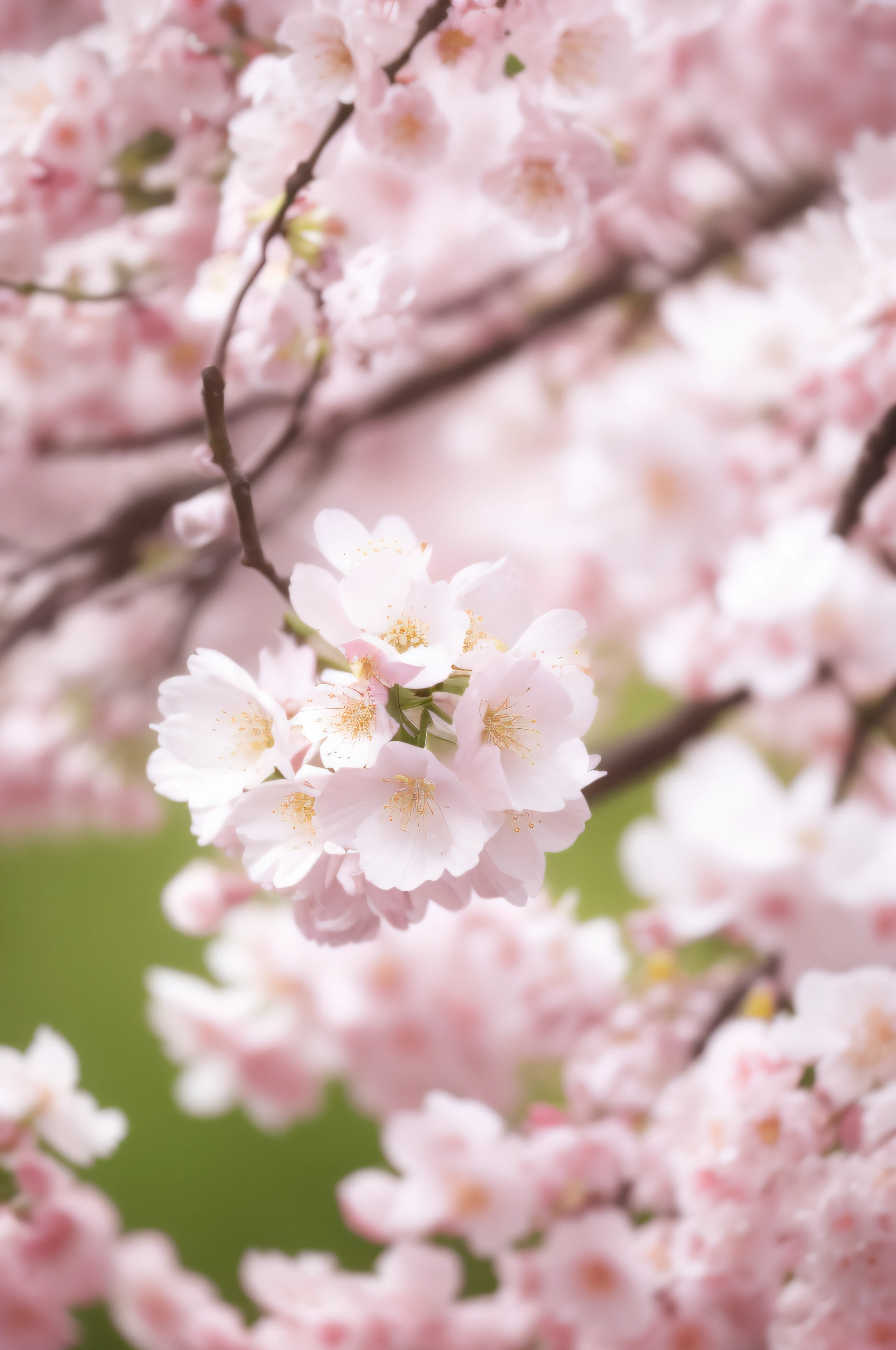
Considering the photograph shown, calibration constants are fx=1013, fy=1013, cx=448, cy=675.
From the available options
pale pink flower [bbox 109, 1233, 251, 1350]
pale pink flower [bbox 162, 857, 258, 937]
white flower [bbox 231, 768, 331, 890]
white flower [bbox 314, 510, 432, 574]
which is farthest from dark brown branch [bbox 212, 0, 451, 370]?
pale pink flower [bbox 109, 1233, 251, 1350]

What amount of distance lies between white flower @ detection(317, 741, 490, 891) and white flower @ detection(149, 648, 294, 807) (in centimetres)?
4

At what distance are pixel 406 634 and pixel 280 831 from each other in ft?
0.35

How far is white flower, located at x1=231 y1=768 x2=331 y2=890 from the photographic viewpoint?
453 millimetres

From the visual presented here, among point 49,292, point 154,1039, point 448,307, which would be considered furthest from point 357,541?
point 154,1039

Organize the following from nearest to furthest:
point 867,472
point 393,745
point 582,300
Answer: point 393,745
point 867,472
point 582,300

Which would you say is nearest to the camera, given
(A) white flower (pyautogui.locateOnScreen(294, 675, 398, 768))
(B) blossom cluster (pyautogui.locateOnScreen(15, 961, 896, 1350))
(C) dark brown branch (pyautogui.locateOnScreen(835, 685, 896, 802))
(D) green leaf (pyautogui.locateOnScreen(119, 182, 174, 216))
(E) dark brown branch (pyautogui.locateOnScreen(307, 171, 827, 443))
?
(A) white flower (pyautogui.locateOnScreen(294, 675, 398, 768))

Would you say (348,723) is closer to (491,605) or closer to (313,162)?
(491,605)

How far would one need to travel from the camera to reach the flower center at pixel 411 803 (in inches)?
17.1

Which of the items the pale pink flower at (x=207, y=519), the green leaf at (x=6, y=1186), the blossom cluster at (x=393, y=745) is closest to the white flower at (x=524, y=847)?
the blossom cluster at (x=393, y=745)

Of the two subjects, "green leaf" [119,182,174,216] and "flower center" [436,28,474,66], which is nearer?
"flower center" [436,28,474,66]

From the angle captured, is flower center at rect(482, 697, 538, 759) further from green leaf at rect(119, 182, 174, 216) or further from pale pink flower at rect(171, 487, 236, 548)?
green leaf at rect(119, 182, 174, 216)

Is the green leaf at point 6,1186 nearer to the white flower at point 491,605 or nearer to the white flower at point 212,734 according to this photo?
the white flower at point 212,734

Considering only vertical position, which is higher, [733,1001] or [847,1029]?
[733,1001]

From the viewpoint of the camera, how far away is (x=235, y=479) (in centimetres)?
47
